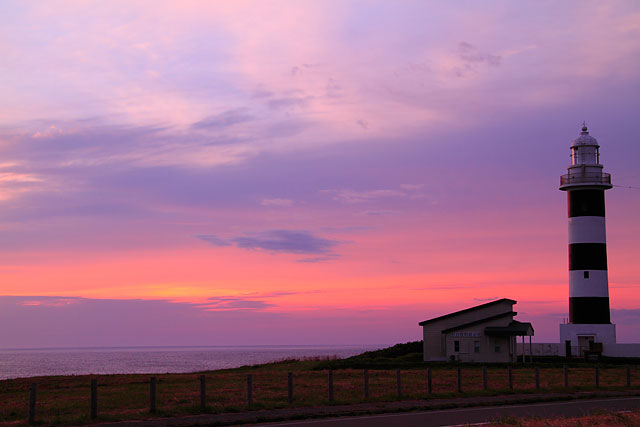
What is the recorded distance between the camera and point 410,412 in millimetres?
22406

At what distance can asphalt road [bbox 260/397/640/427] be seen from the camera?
19.3 metres

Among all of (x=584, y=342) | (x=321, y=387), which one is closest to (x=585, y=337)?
(x=584, y=342)

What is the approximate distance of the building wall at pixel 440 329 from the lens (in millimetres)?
57906

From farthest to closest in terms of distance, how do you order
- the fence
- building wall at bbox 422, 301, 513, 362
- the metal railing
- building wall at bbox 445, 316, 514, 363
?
building wall at bbox 422, 301, 513, 362, the metal railing, building wall at bbox 445, 316, 514, 363, the fence

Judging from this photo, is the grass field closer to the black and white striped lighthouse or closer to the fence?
the fence

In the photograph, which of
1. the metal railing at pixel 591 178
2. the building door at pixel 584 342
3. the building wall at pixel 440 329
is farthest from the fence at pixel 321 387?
the metal railing at pixel 591 178

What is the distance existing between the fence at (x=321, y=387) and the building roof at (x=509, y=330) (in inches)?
307

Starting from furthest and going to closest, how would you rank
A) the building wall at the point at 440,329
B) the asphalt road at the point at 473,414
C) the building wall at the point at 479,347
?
the building wall at the point at 440,329
the building wall at the point at 479,347
the asphalt road at the point at 473,414

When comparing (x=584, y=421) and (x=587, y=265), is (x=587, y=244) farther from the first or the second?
(x=584, y=421)

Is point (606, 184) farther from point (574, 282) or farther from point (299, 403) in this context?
point (299, 403)

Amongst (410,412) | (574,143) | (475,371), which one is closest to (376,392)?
(410,412)

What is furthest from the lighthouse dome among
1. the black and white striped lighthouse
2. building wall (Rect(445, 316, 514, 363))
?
building wall (Rect(445, 316, 514, 363))

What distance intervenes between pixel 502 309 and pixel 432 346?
6430 mm

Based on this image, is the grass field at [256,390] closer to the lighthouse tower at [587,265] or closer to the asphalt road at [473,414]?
the asphalt road at [473,414]
